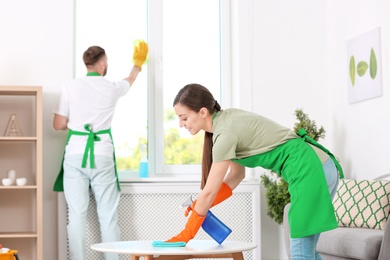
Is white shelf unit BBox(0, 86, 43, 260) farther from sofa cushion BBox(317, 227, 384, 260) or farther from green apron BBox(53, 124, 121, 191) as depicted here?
sofa cushion BBox(317, 227, 384, 260)

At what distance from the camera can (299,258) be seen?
2715mm

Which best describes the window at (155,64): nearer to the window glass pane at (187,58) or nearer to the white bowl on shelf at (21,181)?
the window glass pane at (187,58)

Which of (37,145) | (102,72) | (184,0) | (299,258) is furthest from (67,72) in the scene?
(299,258)

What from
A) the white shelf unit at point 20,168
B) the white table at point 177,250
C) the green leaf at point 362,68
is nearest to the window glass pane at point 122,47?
the white shelf unit at point 20,168

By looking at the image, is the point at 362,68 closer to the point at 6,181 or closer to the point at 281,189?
the point at 281,189

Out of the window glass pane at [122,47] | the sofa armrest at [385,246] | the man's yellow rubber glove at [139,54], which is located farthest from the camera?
the window glass pane at [122,47]

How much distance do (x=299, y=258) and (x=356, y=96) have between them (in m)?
2.28

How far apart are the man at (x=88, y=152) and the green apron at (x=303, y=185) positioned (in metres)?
1.86

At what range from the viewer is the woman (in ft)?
8.98

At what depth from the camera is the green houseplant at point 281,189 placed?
4711mm

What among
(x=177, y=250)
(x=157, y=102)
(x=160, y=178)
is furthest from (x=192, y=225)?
(x=157, y=102)

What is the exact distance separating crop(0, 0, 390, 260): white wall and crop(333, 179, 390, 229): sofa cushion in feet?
1.03

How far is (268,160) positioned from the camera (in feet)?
9.32

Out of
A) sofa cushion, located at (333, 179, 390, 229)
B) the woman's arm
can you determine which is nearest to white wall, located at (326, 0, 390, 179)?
sofa cushion, located at (333, 179, 390, 229)
